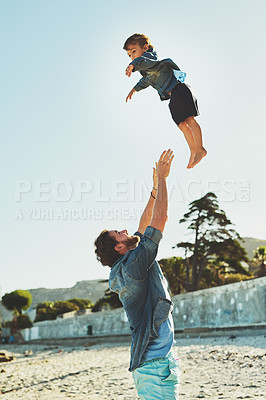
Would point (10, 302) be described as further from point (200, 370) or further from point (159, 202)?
point (159, 202)

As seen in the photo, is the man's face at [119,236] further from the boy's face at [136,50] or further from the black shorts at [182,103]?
the boy's face at [136,50]

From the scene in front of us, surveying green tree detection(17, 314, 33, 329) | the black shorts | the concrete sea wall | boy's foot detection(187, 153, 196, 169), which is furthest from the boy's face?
green tree detection(17, 314, 33, 329)

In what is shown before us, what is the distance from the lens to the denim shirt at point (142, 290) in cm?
266

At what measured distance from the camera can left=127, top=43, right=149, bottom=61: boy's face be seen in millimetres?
3676

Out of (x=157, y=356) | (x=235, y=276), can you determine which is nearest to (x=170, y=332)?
(x=157, y=356)

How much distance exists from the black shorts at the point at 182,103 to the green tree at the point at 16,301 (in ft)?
220

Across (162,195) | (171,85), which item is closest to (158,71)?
(171,85)

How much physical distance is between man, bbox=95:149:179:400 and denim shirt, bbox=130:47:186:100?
122cm

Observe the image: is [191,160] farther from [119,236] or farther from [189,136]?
[119,236]

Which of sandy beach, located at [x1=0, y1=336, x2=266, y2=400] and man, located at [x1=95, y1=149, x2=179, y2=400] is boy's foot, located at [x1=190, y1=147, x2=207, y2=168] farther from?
sandy beach, located at [x1=0, y1=336, x2=266, y2=400]

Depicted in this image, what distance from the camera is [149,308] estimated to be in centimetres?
280

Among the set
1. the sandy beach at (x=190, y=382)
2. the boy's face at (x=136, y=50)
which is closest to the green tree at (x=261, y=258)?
the sandy beach at (x=190, y=382)

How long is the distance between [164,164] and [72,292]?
17118 cm

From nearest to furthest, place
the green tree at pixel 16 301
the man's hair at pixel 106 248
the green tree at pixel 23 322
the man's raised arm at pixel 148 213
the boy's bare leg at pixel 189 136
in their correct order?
the man's hair at pixel 106 248, the man's raised arm at pixel 148 213, the boy's bare leg at pixel 189 136, the green tree at pixel 23 322, the green tree at pixel 16 301
